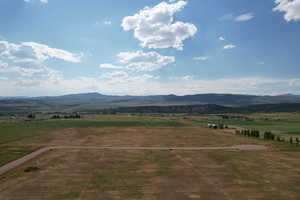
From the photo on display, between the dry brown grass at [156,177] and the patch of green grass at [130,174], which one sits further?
the patch of green grass at [130,174]

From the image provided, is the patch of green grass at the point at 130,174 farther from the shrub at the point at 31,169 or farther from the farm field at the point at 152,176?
the shrub at the point at 31,169

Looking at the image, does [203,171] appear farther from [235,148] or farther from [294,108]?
[294,108]

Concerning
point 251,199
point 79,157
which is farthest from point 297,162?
point 79,157

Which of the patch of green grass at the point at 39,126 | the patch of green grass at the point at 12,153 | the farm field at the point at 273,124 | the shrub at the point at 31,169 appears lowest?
the farm field at the point at 273,124

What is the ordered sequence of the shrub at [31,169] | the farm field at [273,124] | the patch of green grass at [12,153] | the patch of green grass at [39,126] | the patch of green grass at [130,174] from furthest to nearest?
the farm field at [273,124], the patch of green grass at [39,126], the patch of green grass at [12,153], the shrub at [31,169], the patch of green grass at [130,174]

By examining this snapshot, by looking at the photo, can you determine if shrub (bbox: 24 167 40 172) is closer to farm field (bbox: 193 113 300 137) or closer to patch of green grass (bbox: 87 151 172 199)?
patch of green grass (bbox: 87 151 172 199)

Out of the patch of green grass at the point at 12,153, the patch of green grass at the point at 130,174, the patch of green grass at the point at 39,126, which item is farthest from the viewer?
the patch of green grass at the point at 39,126

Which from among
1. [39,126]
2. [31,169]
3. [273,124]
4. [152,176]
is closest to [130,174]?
[152,176]

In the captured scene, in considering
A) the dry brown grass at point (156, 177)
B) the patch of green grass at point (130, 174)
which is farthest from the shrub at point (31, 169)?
the patch of green grass at point (130, 174)
